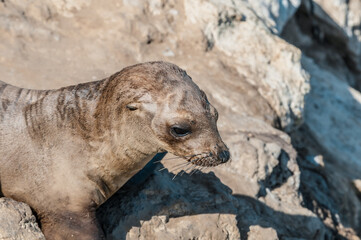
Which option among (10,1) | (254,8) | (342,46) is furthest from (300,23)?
(10,1)

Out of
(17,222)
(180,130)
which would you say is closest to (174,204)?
(180,130)

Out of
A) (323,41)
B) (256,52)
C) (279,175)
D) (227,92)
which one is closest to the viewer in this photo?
(279,175)

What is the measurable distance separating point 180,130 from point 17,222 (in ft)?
4.44

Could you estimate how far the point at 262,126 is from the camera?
750cm

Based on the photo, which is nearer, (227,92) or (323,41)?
(227,92)

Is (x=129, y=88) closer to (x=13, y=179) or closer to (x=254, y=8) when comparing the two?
(x=13, y=179)

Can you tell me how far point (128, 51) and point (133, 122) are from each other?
340 centimetres

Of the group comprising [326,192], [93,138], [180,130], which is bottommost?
[326,192]

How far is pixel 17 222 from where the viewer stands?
13.6 feet

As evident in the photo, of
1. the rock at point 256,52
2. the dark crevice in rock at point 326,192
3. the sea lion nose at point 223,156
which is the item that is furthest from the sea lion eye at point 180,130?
the rock at point 256,52

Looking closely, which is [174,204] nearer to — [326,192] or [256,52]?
[326,192]

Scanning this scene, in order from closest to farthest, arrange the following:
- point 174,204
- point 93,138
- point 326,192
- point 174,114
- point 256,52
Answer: point 174,114 < point 93,138 < point 174,204 < point 326,192 < point 256,52

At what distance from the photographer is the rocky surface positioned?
5.44m

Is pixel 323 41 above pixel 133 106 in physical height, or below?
below
